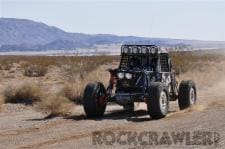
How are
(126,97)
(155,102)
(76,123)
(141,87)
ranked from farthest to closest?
(141,87), (126,97), (155,102), (76,123)

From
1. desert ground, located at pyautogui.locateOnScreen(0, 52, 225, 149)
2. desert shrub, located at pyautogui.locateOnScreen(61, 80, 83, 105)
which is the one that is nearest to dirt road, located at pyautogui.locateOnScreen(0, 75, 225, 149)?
desert ground, located at pyautogui.locateOnScreen(0, 52, 225, 149)

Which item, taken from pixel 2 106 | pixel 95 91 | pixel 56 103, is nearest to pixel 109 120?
pixel 95 91

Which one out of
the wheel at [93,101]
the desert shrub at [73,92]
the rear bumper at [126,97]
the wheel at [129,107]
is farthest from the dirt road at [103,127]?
the desert shrub at [73,92]

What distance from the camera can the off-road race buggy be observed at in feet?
52.4

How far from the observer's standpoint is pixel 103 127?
46.5 ft

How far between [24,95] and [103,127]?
8908 mm

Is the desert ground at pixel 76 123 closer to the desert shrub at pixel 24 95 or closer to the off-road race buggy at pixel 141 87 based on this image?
the desert shrub at pixel 24 95

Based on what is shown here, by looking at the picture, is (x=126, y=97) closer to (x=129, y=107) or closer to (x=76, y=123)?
(x=129, y=107)

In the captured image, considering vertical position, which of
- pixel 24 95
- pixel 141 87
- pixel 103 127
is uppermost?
pixel 141 87

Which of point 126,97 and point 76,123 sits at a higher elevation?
point 126,97

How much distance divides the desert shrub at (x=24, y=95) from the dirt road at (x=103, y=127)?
125 inches

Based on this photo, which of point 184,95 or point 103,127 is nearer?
point 103,127

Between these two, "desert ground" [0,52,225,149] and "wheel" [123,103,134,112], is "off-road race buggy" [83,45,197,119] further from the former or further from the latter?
"desert ground" [0,52,225,149]

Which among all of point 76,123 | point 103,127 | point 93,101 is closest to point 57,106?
point 93,101
